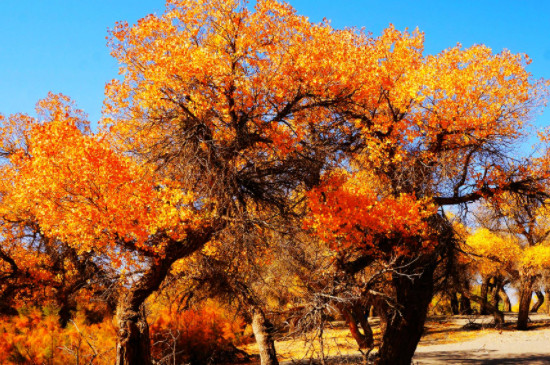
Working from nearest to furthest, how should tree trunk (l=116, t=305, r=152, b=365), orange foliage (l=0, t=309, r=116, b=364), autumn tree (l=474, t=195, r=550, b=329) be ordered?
tree trunk (l=116, t=305, r=152, b=365), orange foliage (l=0, t=309, r=116, b=364), autumn tree (l=474, t=195, r=550, b=329)

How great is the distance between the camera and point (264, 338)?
13.1m

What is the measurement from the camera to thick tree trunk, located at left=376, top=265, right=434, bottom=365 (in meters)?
13.2

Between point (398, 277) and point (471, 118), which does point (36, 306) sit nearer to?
point (398, 277)

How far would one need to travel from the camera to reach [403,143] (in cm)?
1540

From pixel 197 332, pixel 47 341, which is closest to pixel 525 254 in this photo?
pixel 197 332

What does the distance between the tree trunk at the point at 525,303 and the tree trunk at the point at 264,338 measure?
2059 cm

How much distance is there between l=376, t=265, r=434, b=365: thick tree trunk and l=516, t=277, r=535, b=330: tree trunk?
17225mm

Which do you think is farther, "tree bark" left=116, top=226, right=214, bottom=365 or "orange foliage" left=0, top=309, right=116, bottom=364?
"orange foliage" left=0, top=309, right=116, bottom=364

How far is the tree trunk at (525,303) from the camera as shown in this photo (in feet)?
88.4

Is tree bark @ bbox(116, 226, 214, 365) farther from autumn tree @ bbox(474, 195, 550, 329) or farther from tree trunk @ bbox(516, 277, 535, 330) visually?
tree trunk @ bbox(516, 277, 535, 330)

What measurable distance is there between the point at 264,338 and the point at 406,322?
14.0 feet

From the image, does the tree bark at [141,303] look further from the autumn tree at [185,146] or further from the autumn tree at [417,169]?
the autumn tree at [417,169]

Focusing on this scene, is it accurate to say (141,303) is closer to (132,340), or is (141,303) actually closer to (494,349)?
(132,340)

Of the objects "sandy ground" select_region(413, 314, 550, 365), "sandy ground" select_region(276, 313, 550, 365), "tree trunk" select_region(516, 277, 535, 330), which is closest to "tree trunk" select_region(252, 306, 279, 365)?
"sandy ground" select_region(276, 313, 550, 365)
